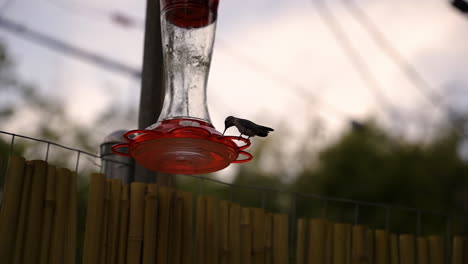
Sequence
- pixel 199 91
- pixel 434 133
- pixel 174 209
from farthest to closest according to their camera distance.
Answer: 1. pixel 434 133
2. pixel 174 209
3. pixel 199 91

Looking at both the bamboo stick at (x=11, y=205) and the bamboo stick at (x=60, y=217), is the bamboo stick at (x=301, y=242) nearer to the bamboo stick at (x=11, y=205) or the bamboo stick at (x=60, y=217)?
→ the bamboo stick at (x=60, y=217)

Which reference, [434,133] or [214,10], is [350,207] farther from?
[214,10]

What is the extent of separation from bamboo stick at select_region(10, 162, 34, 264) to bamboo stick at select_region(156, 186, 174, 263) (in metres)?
0.58

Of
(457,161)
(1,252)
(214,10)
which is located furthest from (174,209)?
(457,161)

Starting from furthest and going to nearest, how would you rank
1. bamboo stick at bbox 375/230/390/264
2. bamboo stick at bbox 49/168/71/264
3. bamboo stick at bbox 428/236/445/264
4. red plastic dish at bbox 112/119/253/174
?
bamboo stick at bbox 428/236/445/264, bamboo stick at bbox 375/230/390/264, bamboo stick at bbox 49/168/71/264, red plastic dish at bbox 112/119/253/174

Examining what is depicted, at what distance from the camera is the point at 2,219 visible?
1987 mm

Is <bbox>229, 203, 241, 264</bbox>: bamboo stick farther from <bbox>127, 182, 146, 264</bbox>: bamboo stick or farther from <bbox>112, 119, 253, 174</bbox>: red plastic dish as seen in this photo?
<bbox>112, 119, 253, 174</bbox>: red plastic dish

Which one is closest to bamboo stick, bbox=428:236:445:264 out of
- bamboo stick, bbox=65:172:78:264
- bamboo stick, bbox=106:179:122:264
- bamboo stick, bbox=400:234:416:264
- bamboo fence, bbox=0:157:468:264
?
bamboo fence, bbox=0:157:468:264

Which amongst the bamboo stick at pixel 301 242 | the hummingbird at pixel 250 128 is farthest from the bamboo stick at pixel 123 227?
the bamboo stick at pixel 301 242

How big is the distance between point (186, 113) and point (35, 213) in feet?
2.20

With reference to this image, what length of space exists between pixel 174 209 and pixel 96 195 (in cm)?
38

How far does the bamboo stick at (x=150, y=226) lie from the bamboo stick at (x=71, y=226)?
1.00 feet

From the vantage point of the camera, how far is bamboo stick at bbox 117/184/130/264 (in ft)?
7.54

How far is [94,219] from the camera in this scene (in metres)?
2.22
